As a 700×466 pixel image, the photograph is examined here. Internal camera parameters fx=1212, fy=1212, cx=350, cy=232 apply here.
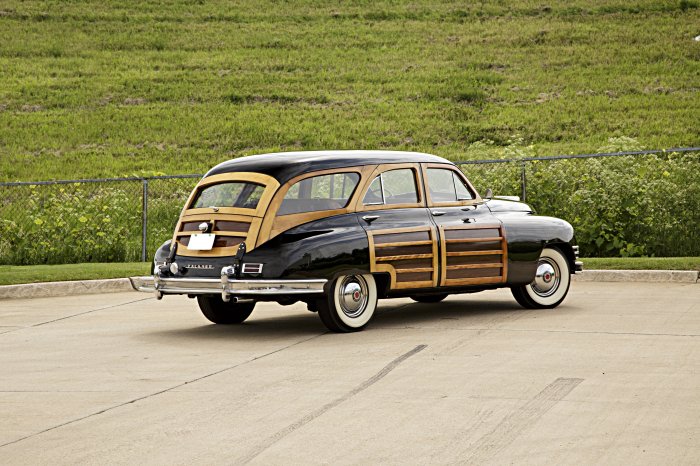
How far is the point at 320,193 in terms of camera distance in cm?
1222

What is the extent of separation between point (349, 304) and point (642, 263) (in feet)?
25.4

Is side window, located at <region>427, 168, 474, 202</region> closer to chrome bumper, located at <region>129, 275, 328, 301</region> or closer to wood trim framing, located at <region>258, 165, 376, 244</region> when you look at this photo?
wood trim framing, located at <region>258, 165, 376, 244</region>

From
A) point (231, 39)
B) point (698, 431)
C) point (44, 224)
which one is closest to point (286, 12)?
point (231, 39)

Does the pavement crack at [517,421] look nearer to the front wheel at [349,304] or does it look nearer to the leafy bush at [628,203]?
the front wheel at [349,304]

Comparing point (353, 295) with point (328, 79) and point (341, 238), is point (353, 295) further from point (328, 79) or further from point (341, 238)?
point (328, 79)

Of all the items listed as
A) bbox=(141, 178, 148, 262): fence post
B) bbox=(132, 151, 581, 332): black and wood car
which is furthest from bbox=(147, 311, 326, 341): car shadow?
bbox=(141, 178, 148, 262): fence post

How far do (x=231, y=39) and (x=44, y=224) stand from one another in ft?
144

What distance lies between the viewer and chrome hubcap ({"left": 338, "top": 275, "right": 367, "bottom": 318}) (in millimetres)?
11930

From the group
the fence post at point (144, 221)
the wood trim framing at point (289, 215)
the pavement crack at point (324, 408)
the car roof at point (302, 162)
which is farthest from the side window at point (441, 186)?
the fence post at point (144, 221)

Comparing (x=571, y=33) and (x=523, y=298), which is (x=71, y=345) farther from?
(x=571, y=33)

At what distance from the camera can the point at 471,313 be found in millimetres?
13477

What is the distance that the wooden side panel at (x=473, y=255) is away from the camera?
41.6 ft

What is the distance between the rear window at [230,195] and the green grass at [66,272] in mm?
5534

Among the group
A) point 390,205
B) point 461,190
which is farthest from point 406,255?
point 461,190
